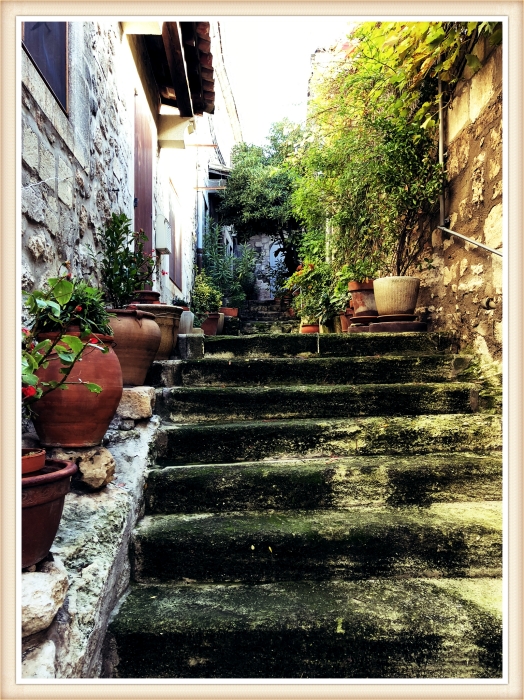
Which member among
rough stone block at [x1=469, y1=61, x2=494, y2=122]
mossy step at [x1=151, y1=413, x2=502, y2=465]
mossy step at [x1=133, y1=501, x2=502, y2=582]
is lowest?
mossy step at [x1=133, y1=501, x2=502, y2=582]

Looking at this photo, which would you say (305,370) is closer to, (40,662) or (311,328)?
(40,662)

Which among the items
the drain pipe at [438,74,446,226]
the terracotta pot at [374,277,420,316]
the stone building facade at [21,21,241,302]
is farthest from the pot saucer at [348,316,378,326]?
the stone building facade at [21,21,241,302]

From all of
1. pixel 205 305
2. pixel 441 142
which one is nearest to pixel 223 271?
pixel 205 305

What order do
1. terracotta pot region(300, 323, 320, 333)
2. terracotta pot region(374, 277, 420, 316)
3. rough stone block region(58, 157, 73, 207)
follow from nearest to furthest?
rough stone block region(58, 157, 73, 207), terracotta pot region(374, 277, 420, 316), terracotta pot region(300, 323, 320, 333)

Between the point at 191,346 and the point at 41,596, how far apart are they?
6.95 feet

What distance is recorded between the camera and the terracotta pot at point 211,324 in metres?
6.51

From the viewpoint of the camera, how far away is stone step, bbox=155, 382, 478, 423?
7.82 ft

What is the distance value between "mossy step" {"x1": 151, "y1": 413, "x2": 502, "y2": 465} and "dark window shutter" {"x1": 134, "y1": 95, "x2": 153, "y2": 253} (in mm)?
2322

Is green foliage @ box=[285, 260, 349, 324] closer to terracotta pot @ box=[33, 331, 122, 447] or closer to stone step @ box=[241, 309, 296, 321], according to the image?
terracotta pot @ box=[33, 331, 122, 447]

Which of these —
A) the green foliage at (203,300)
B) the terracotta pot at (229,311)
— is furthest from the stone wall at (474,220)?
the terracotta pot at (229,311)

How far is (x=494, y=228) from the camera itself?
2533 millimetres

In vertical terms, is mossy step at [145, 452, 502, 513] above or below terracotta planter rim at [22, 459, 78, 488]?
below

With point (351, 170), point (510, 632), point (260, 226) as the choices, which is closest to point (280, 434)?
point (510, 632)

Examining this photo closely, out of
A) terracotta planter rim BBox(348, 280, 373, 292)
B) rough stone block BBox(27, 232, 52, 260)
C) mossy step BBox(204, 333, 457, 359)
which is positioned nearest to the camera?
rough stone block BBox(27, 232, 52, 260)
